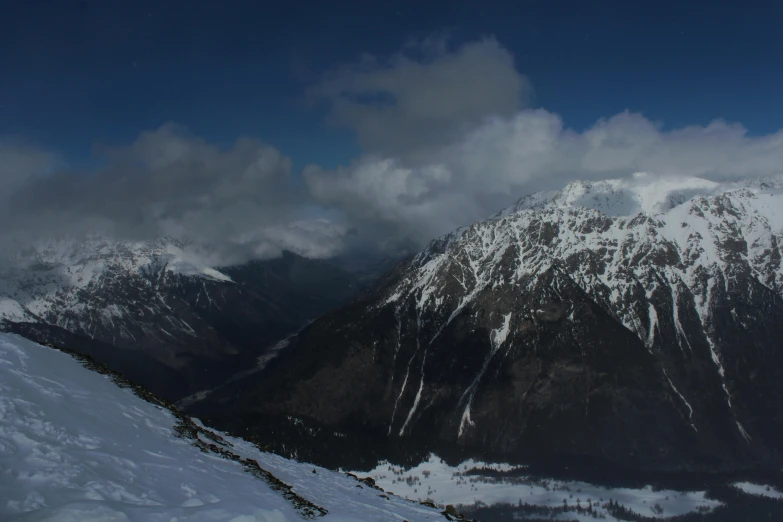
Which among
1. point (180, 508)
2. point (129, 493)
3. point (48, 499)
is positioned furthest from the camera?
point (129, 493)

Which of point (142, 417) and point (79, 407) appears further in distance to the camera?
point (142, 417)

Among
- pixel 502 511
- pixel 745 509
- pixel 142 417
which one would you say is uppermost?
pixel 142 417

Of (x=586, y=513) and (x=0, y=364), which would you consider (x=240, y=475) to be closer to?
(x=0, y=364)

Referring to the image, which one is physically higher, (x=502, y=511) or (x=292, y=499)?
(x=292, y=499)

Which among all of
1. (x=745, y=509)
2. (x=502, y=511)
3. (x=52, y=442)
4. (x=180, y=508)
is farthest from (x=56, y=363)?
(x=745, y=509)

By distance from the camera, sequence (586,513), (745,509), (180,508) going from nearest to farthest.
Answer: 1. (180,508)
2. (586,513)
3. (745,509)

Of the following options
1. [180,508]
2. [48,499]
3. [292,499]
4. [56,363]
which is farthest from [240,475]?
[56,363]
